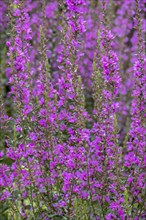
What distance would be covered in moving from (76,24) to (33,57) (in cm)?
387

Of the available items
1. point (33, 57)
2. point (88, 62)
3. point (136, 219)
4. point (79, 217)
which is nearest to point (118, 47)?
point (88, 62)

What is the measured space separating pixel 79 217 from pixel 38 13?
18.9 feet

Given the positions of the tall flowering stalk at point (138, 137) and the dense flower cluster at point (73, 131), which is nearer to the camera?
the dense flower cluster at point (73, 131)

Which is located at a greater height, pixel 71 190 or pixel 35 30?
pixel 35 30

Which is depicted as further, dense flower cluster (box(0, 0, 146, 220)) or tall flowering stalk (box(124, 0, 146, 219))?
→ tall flowering stalk (box(124, 0, 146, 219))

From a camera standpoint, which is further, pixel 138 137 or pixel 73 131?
pixel 138 137

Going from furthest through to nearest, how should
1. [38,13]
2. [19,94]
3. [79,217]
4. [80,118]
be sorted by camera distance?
[38,13] → [19,94] → [80,118] → [79,217]

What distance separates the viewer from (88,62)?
285 inches

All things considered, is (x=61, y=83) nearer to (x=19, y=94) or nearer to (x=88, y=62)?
(x=19, y=94)

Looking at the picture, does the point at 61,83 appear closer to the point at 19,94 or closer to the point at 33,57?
the point at 19,94

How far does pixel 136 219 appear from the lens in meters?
3.87

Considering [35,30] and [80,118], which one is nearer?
A: [80,118]

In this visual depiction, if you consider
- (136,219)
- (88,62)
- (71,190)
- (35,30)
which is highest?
(35,30)

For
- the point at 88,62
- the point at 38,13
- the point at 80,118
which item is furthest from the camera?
the point at 38,13
